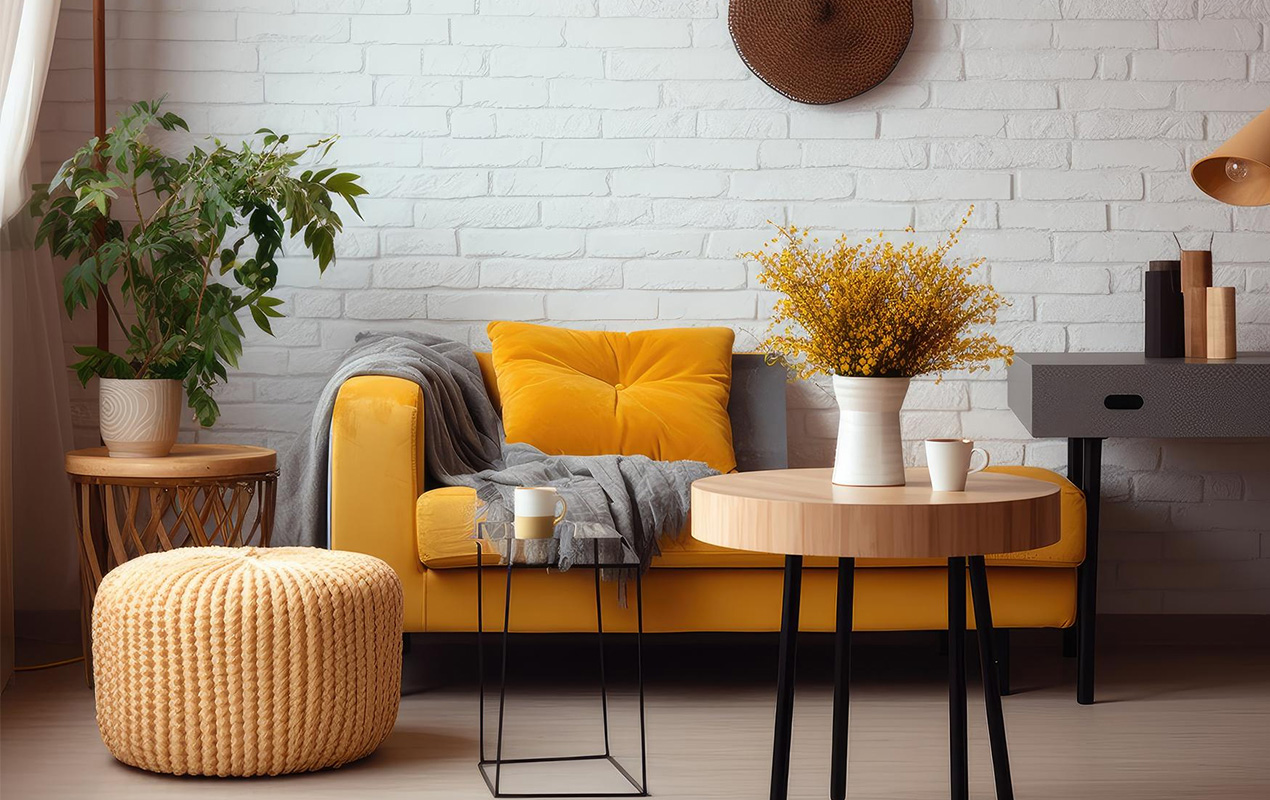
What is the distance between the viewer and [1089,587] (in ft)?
9.29

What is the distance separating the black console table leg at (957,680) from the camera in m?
1.85

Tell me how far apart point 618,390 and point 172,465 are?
108 centimetres

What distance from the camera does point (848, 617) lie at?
80.2 inches

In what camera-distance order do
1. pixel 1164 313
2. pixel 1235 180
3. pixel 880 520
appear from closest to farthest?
1. pixel 880 520
2. pixel 1235 180
3. pixel 1164 313

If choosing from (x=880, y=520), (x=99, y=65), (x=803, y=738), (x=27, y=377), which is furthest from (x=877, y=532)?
(x=99, y=65)

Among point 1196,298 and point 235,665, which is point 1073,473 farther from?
point 235,665

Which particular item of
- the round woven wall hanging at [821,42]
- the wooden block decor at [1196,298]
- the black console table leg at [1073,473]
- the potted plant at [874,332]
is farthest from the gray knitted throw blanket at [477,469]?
the wooden block decor at [1196,298]

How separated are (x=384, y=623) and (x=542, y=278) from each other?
1402 millimetres

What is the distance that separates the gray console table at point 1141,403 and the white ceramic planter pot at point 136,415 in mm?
1935

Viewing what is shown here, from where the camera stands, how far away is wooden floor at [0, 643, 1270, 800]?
7.40 ft

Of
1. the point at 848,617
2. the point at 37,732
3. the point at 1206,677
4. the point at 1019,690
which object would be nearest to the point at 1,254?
the point at 37,732

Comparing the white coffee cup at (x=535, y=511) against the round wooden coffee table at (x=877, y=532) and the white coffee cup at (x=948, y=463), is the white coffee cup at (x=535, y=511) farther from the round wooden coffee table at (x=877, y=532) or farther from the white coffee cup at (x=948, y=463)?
the white coffee cup at (x=948, y=463)

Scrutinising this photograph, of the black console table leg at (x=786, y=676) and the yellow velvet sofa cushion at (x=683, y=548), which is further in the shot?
the yellow velvet sofa cushion at (x=683, y=548)

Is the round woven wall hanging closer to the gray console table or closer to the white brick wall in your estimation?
the white brick wall
